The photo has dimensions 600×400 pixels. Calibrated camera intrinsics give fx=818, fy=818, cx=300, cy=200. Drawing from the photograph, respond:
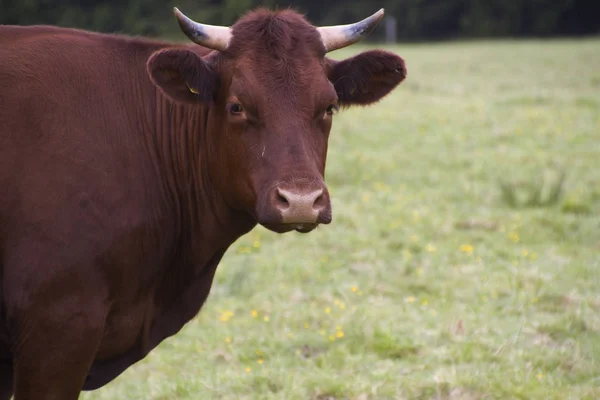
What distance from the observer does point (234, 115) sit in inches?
145

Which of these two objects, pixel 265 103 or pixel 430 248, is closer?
pixel 265 103

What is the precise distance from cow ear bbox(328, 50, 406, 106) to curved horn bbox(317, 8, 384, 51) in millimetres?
91

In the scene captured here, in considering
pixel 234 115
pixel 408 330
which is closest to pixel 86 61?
pixel 234 115

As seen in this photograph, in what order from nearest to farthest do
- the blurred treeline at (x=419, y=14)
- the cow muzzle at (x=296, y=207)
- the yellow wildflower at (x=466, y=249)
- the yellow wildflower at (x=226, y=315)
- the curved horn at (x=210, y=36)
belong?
1. the cow muzzle at (x=296, y=207)
2. the curved horn at (x=210, y=36)
3. the yellow wildflower at (x=226, y=315)
4. the yellow wildflower at (x=466, y=249)
5. the blurred treeline at (x=419, y=14)

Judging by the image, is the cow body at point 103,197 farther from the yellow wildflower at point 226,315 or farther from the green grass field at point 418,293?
the yellow wildflower at point 226,315

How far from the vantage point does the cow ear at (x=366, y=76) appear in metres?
4.02

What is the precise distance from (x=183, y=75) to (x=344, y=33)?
83cm

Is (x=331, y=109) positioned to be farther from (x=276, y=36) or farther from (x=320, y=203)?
(x=320, y=203)

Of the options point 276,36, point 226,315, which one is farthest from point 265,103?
point 226,315

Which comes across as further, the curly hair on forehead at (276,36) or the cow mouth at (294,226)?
the curly hair on forehead at (276,36)

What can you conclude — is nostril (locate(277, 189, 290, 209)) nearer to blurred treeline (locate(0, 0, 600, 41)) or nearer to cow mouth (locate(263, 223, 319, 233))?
cow mouth (locate(263, 223, 319, 233))

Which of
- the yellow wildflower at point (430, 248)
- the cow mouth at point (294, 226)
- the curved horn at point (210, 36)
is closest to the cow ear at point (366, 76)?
the curved horn at point (210, 36)

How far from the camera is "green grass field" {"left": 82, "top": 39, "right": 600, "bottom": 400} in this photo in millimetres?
5113

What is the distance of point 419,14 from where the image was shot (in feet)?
181
